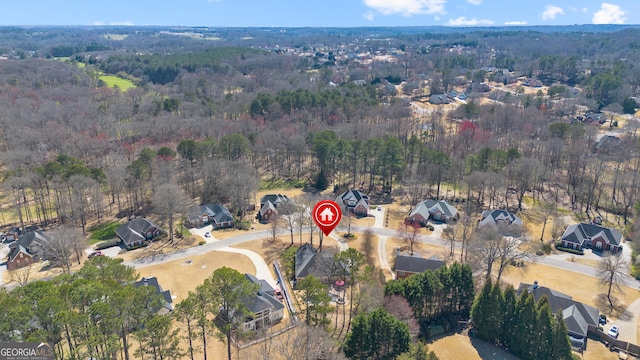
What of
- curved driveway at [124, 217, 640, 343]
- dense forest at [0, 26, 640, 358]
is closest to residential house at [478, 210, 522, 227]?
dense forest at [0, 26, 640, 358]

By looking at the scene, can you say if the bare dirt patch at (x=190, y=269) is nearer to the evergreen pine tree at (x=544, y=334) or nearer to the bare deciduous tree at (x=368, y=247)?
the bare deciduous tree at (x=368, y=247)

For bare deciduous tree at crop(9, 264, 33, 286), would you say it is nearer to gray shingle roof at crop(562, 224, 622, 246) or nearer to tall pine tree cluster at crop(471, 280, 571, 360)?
tall pine tree cluster at crop(471, 280, 571, 360)

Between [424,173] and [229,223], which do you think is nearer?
[229,223]

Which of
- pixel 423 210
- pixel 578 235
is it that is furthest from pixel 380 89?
pixel 578 235

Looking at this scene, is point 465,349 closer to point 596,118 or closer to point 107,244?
point 107,244

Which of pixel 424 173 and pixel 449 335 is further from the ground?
pixel 424 173

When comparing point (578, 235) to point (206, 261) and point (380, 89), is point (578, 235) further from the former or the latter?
point (380, 89)
